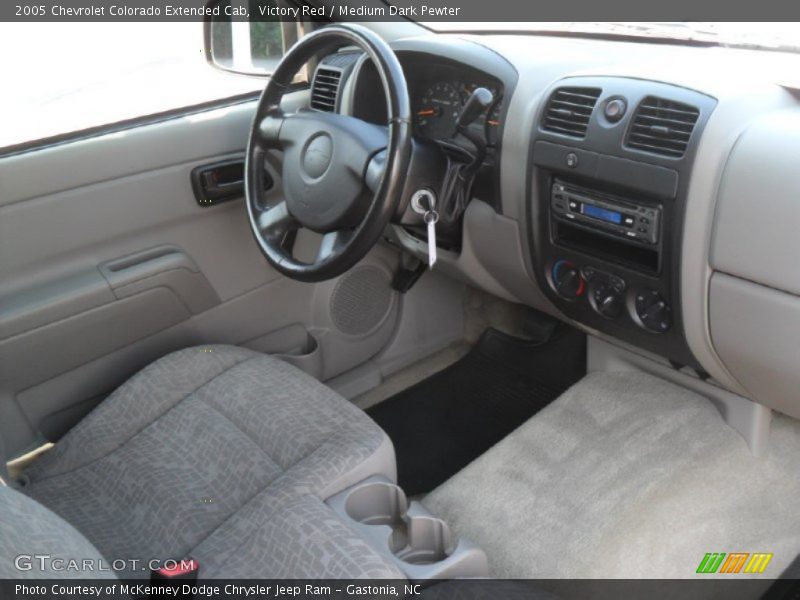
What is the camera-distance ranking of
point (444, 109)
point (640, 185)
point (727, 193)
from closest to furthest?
point (727, 193)
point (640, 185)
point (444, 109)

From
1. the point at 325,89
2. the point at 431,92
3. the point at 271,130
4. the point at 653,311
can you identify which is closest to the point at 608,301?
the point at 653,311

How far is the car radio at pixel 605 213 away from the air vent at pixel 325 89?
714 mm

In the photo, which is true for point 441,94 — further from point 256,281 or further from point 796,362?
point 796,362

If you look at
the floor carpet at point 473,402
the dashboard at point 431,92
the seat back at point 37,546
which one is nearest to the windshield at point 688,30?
the dashboard at point 431,92

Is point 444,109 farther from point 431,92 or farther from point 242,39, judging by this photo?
point 242,39

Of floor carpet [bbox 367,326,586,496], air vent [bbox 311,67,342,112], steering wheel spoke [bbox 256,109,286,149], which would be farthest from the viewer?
floor carpet [bbox 367,326,586,496]

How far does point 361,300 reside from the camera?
2.38 meters

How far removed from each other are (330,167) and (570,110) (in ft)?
1.65

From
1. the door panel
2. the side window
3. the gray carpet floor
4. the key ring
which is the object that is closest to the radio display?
the key ring

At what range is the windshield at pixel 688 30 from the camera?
1.58 metres

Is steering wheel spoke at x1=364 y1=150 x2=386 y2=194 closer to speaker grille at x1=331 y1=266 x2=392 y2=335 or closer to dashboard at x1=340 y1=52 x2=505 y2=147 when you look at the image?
dashboard at x1=340 y1=52 x2=505 y2=147

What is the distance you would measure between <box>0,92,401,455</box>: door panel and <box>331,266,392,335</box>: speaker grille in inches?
5.1

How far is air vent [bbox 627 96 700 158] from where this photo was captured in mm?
1387

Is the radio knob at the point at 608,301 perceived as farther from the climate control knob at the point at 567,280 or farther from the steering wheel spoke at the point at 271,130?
the steering wheel spoke at the point at 271,130
